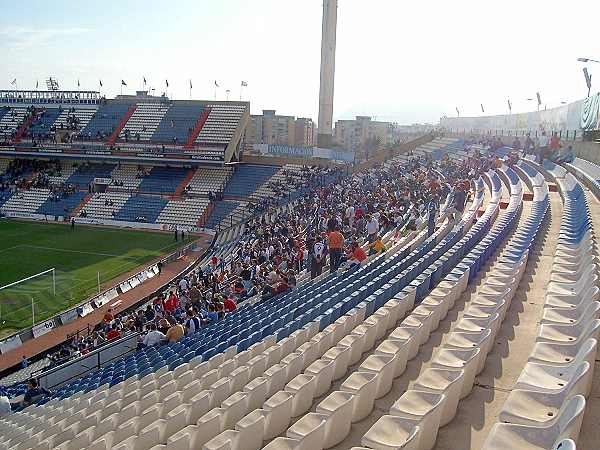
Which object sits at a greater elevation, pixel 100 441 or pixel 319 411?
pixel 319 411

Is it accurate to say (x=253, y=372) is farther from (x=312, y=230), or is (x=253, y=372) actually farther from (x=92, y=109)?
(x=92, y=109)

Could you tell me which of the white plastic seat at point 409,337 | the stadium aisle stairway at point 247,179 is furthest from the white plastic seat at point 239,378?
the stadium aisle stairway at point 247,179

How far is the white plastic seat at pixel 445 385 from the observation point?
4887mm

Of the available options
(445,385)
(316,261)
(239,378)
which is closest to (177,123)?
(316,261)

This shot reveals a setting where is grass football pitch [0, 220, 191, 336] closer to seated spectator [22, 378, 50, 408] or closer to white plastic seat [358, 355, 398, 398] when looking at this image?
seated spectator [22, 378, 50, 408]

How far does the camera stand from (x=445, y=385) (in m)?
5.22

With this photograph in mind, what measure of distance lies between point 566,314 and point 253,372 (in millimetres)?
3653

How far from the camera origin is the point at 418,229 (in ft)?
58.4

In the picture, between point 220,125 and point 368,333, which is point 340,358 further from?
point 220,125

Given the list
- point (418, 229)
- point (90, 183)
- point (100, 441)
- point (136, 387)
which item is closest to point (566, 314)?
point (100, 441)

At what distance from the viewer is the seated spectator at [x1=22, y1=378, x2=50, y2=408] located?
35.7ft

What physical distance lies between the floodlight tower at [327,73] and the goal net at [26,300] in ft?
94.7

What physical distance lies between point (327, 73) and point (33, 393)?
1599 inches

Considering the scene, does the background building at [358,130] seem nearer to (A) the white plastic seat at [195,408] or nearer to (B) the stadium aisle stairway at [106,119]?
(B) the stadium aisle stairway at [106,119]
